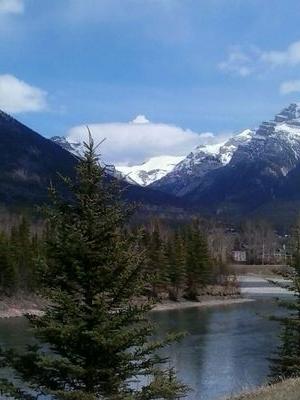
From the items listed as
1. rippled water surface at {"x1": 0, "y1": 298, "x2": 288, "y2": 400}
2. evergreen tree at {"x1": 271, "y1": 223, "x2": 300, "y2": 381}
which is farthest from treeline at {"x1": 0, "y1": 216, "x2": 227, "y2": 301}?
evergreen tree at {"x1": 271, "y1": 223, "x2": 300, "y2": 381}

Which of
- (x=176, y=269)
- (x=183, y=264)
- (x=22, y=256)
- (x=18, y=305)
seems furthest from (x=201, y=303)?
(x=18, y=305)

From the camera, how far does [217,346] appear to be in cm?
6631

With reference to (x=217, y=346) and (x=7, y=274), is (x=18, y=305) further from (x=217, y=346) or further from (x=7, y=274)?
(x=217, y=346)

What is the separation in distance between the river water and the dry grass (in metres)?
7.88

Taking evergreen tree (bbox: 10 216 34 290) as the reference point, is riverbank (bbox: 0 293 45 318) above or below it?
below

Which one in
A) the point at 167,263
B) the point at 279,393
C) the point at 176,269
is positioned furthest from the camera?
the point at 167,263

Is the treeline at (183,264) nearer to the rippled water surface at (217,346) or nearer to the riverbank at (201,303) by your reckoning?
the riverbank at (201,303)

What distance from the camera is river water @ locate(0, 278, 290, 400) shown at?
47.2 m

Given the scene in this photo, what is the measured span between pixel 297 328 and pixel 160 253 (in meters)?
94.2

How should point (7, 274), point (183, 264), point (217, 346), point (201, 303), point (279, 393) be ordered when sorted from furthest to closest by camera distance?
point (183, 264), point (201, 303), point (7, 274), point (217, 346), point (279, 393)

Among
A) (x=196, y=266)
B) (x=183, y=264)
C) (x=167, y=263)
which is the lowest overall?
(x=196, y=266)

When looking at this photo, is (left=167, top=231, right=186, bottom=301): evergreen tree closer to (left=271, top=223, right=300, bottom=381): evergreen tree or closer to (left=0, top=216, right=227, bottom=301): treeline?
(left=0, top=216, right=227, bottom=301): treeline

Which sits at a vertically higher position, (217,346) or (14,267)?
(14,267)

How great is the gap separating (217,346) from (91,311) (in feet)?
162
